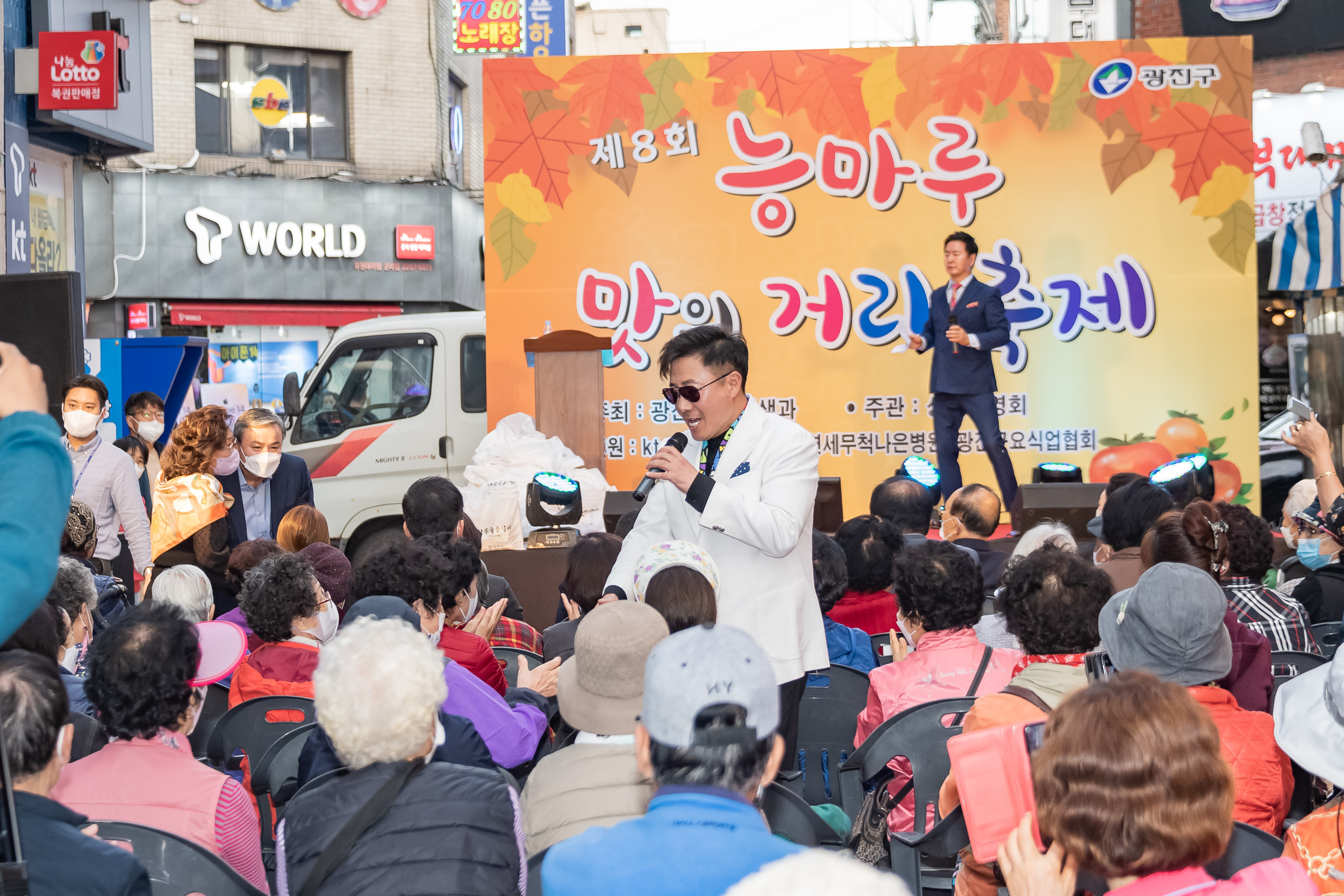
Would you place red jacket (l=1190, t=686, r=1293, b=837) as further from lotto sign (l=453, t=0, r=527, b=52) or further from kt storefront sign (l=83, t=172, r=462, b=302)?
kt storefront sign (l=83, t=172, r=462, b=302)

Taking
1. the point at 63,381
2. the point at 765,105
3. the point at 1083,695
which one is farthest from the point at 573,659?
the point at 765,105

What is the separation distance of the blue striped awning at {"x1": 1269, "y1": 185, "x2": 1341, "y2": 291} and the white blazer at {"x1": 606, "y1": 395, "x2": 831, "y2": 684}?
8729mm

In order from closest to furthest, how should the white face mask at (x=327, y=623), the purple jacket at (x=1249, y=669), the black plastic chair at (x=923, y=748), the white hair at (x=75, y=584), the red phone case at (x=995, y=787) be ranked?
the red phone case at (x=995, y=787) < the black plastic chair at (x=923, y=748) < the purple jacket at (x=1249, y=669) < the white hair at (x=75, y=584) < the white face mask at (x=327, y=623)

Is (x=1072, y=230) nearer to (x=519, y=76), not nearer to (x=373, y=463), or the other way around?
(x=519, y=76)

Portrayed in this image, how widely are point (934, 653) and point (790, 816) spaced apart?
0.86 meters

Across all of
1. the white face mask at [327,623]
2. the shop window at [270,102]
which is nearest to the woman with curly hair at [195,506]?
the white face mask at [327,623]

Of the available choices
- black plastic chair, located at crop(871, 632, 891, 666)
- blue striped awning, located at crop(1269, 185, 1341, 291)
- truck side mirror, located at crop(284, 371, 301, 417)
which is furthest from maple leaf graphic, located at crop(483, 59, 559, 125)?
blue striped awning, located at crop(1269, 185, 1341, 291)

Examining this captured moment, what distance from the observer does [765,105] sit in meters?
8.76

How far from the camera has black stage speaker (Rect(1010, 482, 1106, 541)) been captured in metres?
7.57

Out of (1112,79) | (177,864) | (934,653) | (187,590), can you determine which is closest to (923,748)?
(934,653)

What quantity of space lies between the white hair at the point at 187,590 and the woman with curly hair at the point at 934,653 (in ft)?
6.93

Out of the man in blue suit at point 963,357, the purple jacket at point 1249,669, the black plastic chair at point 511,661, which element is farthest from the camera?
the man in blue suit at point 963,357

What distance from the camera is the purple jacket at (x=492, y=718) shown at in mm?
2689

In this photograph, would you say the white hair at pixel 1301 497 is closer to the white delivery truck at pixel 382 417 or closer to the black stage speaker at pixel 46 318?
the white delivery truck at pixel 382 417
